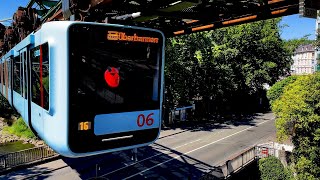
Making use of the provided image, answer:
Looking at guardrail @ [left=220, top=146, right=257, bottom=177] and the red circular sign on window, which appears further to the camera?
guardrail @ [left=220, top=146, right=257, bottom=177]

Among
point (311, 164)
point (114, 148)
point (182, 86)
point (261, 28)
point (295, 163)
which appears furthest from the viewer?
point (261, 28)

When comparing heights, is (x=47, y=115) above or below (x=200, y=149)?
above

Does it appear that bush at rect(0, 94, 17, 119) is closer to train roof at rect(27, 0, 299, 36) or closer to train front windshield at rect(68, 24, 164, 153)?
train roof at rect(27, 0, 299, 36)

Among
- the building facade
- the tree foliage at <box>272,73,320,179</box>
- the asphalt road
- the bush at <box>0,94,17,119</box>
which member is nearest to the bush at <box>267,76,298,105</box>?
the asphalt road

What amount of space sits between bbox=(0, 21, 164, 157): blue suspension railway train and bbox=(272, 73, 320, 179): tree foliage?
1438cm

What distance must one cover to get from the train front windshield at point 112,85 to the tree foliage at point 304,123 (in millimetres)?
14484

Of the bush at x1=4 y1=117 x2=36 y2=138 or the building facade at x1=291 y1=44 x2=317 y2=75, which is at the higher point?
the building facade at x1=291 y1=44 x2=317 y2=75

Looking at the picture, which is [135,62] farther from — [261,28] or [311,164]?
[261,28]

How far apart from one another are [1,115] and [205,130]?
2644 centimetres

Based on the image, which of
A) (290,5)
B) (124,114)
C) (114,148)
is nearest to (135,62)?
(124,114)

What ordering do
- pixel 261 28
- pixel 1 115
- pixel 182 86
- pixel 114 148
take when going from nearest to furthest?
pixel 114 148, pixel 182 86, pixel 1 115, pixel 261 28

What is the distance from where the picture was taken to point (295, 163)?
722 inches

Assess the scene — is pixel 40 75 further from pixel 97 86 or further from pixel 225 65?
pixel 225 65

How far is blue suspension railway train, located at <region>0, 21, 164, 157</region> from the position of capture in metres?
4.30
